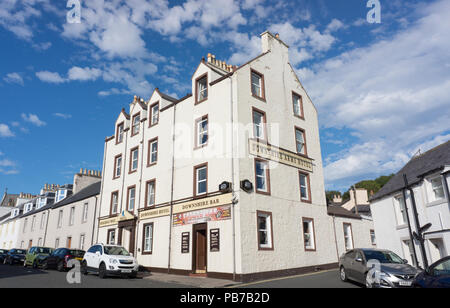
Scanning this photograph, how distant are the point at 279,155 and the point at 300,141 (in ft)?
11.3

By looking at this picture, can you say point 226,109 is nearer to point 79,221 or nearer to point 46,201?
point 79,221

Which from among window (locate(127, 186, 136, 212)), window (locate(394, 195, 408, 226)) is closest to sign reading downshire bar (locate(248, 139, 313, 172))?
window (locate(394, 195, 408, 226))

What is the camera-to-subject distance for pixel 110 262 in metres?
16.6

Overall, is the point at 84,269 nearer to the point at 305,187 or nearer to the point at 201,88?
the point at 201,88

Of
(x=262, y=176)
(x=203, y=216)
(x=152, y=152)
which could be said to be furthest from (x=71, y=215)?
(x=262, y=176)

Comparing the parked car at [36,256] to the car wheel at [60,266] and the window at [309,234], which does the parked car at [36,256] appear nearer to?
the car wheel at [60,266]

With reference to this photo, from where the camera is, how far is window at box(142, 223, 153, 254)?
21744 millimetres

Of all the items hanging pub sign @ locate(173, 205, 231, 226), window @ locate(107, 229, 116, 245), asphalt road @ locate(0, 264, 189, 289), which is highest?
hanging pub sign @ locate(173, 205, 231, 226)

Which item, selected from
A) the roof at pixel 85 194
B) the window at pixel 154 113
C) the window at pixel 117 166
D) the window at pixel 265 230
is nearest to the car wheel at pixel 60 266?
the window at pixel 117 166

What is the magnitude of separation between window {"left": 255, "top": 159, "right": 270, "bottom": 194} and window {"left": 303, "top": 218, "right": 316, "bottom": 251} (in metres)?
3.99

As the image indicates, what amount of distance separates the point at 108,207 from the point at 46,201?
75.9ft

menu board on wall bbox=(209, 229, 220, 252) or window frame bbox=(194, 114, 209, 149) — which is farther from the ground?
window frame bbox=(194, 114, 209, 149)

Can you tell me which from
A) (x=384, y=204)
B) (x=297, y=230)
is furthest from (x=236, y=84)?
(x=384, y=204)

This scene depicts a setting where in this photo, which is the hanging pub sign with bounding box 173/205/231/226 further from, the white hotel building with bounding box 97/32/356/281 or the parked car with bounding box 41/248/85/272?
the parked car with bounding box 41/248/85/272
